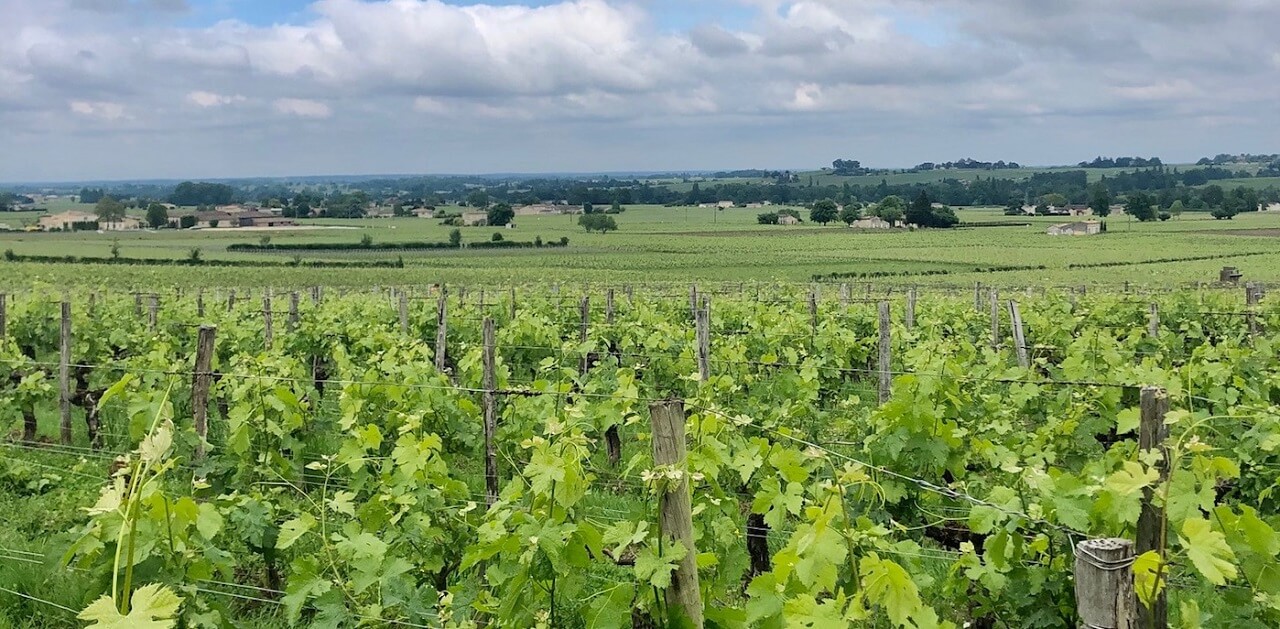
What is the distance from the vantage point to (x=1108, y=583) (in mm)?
2625

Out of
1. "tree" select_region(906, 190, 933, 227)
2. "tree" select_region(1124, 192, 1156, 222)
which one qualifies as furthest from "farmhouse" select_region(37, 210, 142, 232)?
"tree" select_region(1124, 192, 1156, 222)

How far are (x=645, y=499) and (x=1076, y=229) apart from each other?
299ft

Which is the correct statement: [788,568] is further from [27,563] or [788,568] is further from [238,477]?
[27,563]

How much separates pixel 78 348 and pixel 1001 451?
465 inches

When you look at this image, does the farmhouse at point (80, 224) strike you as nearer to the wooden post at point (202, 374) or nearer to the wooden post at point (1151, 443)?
the wooden post at point (202, 374)

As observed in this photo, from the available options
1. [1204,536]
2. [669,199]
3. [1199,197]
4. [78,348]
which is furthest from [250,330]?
[669,199]

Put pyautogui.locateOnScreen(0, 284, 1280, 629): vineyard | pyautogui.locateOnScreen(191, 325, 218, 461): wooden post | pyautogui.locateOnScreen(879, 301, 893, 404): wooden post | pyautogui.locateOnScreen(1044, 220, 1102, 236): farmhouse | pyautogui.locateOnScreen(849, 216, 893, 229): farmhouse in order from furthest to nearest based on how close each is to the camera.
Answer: pyautogui.locateOnScreen(849, 216, 893, 229): farmhouse, pyautogui.locateOnScreen(1044, 220, 1102, 236): farmhouse, pyautogui.locateOnScreen(879, 301, 893, 404): wooden post, pyautogui.locateOnScreen(191, 325, 218, 461): wooden post, pyautogui.locateOnScreen(0, 284, 1280, 629): vineyard

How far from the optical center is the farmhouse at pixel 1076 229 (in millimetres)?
83169

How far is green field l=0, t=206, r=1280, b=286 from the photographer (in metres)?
50.1

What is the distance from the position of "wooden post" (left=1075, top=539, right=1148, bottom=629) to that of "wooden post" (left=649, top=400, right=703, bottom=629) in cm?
126

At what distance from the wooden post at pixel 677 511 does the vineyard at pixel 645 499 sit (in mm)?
10

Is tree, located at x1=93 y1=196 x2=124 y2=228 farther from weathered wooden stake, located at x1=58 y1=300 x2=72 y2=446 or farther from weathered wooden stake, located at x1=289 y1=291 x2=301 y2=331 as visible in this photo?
weathered wooden stake, located at x1=58 y1=300 x2=72 y2=446

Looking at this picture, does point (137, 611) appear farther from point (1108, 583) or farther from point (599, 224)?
point (599, 224)

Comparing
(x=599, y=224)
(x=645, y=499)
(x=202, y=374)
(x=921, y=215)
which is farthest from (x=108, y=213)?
(x=645, y=499)
